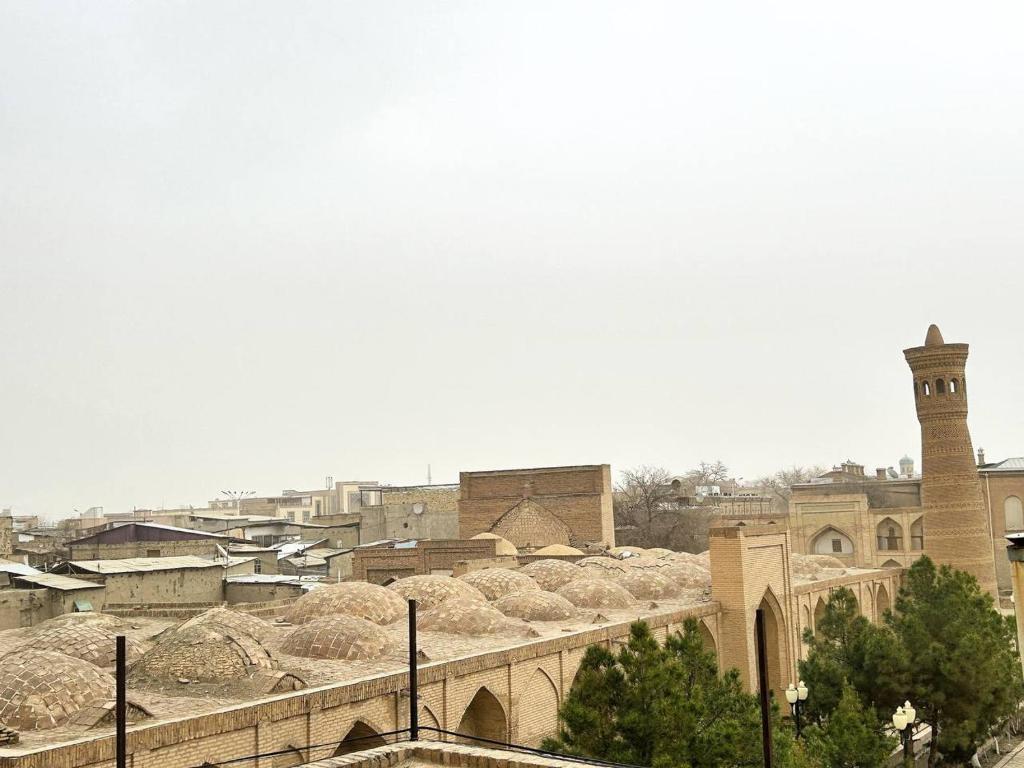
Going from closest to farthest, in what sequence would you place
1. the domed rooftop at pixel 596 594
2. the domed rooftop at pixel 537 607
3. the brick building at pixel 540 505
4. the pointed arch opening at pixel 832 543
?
1. the domed rooftop at pixel 537 607
2. the domed rooftop at pixel 596 594
3. the brick building at pixel 540 505
4. the pointed arch opening at pixel 832 543

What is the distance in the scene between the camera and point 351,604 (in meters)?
→ 18.8

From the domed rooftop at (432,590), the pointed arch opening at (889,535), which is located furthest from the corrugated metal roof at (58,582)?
the pointed arch opening at (889,535)

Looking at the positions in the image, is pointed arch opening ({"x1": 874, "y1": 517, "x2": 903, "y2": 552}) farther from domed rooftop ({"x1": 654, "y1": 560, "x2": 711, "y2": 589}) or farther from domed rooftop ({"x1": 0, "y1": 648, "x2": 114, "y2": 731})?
domed rooftop ({"x1": 0, "y1": 648, "x2": 114, "y2": 731})

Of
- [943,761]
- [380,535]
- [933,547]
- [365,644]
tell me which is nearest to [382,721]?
[365,644]

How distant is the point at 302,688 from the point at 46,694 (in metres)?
2.96

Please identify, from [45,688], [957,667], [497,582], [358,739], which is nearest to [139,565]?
[497,582]

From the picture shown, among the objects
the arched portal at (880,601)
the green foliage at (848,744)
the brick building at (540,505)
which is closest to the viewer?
the green foliage at (848,744)

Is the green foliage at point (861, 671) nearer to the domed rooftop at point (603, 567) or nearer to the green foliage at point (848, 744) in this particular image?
the green foliage at point (848, 744)

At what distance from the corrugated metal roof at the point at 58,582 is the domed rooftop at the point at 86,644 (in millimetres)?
9803

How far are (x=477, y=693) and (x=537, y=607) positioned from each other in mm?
6078

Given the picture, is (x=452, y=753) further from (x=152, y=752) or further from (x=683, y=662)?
(x=683, y=662)

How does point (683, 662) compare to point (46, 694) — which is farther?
point (683, 662)

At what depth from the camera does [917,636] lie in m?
16.9

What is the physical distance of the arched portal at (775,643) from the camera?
80.2ft
